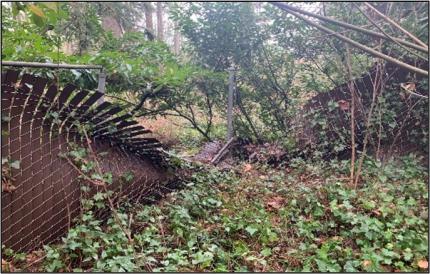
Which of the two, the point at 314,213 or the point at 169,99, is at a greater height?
the point at 169,99

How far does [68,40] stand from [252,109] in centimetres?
305

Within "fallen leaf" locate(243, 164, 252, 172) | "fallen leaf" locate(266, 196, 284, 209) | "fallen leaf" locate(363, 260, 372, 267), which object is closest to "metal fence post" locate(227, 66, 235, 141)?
"fallen leaf" locate(243, 164, 252, 172)

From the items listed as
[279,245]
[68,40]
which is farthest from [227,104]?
[279,245]

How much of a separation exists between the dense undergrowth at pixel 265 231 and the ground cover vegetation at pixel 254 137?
0.01 m

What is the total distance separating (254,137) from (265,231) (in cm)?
358

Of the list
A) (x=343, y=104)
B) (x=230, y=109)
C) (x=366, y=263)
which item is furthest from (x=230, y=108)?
(x=366, y=263)

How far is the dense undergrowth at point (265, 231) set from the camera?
241 cm

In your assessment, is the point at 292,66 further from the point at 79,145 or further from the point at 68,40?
the point at 79,145

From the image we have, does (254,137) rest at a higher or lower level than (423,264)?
lower

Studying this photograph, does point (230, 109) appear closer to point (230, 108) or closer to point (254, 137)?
point (230, 108)

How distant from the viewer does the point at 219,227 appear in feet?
9.80

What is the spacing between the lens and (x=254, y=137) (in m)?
6.39

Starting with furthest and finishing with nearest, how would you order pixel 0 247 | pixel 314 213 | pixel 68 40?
1. pixel 68 40
2. pixel 314 213
3. pixel 0 247

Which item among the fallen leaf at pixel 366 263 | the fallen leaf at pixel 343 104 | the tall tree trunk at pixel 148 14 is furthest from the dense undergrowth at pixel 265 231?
the tall tree trunk at pixel 148 14
